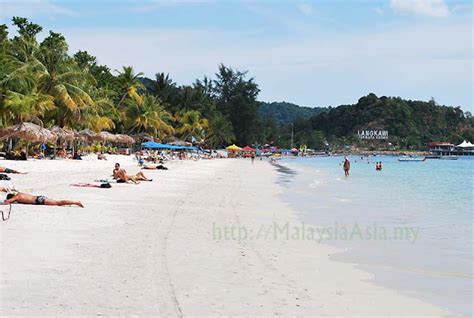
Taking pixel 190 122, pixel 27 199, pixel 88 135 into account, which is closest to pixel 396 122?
pixel 190 122

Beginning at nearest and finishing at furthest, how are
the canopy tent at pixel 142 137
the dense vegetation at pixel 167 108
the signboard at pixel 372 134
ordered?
1. the dense vegetation at pixel 167 108
2. the canopy tent at pixel 142 137
3. the signboard at pixel 372 134

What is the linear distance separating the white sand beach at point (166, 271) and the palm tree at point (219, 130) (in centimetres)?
6935

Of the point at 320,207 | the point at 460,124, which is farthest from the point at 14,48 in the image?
the point at 460,124

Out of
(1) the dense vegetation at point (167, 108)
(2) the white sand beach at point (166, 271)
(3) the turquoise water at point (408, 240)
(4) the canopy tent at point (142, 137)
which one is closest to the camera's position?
(2) the white sand beach at point (166, 271)

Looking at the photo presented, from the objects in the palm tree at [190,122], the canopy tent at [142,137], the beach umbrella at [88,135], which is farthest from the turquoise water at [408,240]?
the palm tree at [190,122]

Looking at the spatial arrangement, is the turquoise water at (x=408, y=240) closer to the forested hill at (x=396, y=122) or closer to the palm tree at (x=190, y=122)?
the palm tree at (x=190, y=122)

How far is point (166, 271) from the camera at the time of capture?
6082 millimetres

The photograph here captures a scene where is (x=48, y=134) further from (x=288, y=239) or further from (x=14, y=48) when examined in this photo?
(x=288, y=239)

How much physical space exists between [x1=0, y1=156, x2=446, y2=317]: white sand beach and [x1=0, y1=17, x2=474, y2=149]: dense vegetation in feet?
58.5

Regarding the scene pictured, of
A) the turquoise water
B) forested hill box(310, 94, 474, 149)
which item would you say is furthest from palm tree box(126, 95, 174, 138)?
forested hill box(310, 94, 474, 149)

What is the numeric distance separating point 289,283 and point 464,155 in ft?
520

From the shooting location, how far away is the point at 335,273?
264 inches

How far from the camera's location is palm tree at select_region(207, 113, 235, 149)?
8019 centimetres

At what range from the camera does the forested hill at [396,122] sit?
17238cm
